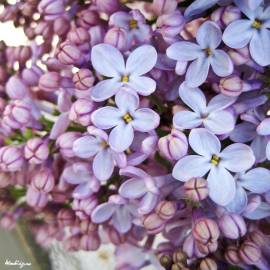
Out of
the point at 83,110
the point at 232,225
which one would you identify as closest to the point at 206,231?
the point at 232,225

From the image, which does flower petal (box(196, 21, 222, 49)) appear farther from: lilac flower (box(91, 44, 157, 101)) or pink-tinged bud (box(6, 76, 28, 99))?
pink-tinged bud (box(6, 76, 28, 99))

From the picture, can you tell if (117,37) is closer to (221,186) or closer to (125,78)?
(125,78)

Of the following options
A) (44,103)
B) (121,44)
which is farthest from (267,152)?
(44,103)

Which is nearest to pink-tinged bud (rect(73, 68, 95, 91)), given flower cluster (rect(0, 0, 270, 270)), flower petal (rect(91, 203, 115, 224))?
flower cluster (rect(0, 0, 270, 270))

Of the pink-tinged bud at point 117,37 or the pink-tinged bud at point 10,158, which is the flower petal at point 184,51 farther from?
the pink-tinged bud at point 10,158

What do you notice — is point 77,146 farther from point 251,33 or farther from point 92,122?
point 251,33

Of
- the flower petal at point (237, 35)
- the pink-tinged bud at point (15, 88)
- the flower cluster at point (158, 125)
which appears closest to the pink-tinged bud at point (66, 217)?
the flower cluster at point (158, 125)
